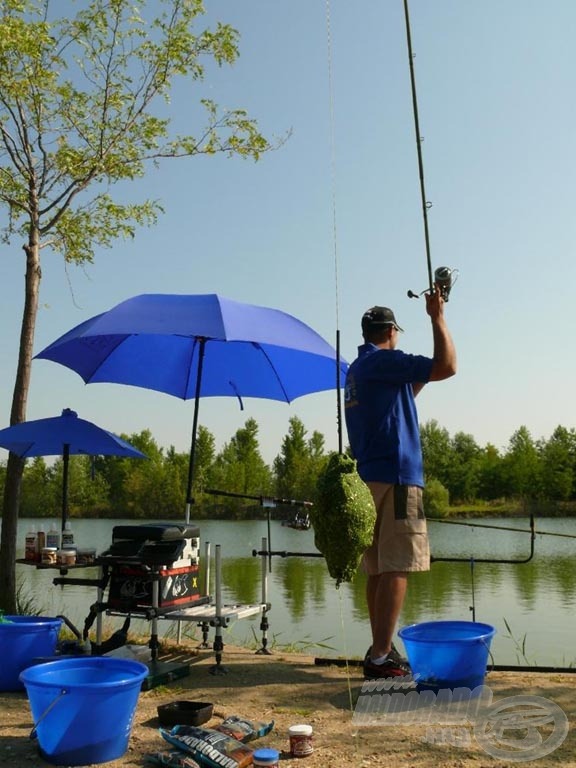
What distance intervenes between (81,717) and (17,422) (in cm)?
427

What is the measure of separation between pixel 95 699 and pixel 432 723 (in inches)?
59.7

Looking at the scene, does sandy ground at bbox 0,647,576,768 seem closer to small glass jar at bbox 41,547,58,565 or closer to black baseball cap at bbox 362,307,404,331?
small glass jar at bbox 41,547,58,565

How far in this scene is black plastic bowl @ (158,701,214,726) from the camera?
358 cm

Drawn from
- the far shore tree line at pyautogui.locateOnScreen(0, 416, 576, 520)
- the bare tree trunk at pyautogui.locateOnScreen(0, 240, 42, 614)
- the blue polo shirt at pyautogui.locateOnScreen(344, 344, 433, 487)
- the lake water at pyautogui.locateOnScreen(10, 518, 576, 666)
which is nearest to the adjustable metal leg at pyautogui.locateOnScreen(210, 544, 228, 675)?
the lake water at pyautogui.locateOnScreen(10, 518, 576, 666)

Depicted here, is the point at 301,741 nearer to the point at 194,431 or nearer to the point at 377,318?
the point at 377,318

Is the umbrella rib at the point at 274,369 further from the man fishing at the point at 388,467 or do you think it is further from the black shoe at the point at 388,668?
the black shoe at the point at 388,668

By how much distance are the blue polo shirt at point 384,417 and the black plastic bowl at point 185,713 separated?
4.80ft

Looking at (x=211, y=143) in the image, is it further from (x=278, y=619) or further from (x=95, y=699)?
(x=95, y=699)

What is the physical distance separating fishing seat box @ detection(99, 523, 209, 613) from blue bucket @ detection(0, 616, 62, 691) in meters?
0.52

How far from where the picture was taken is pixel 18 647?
4371mm

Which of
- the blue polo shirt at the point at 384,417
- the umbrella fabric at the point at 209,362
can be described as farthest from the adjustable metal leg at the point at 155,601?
the umbrella fabric at the point at 209,362

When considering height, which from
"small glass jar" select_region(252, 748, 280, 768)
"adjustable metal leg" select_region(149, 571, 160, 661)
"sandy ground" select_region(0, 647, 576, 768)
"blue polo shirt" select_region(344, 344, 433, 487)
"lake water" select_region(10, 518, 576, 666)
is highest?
"blue polo shirt" select_region(344, 344, 433, 487)

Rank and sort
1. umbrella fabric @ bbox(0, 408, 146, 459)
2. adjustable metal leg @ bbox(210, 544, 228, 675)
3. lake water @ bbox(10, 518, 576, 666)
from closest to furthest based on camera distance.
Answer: adjustable metal leg @ bbox(210, 544, 228, 675) < umbrella fabric @ bbox(0, 408, 146, 459) < lake water @ bbox(10, 518, 576, 666)

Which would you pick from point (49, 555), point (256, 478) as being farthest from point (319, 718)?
point (256, 478)
